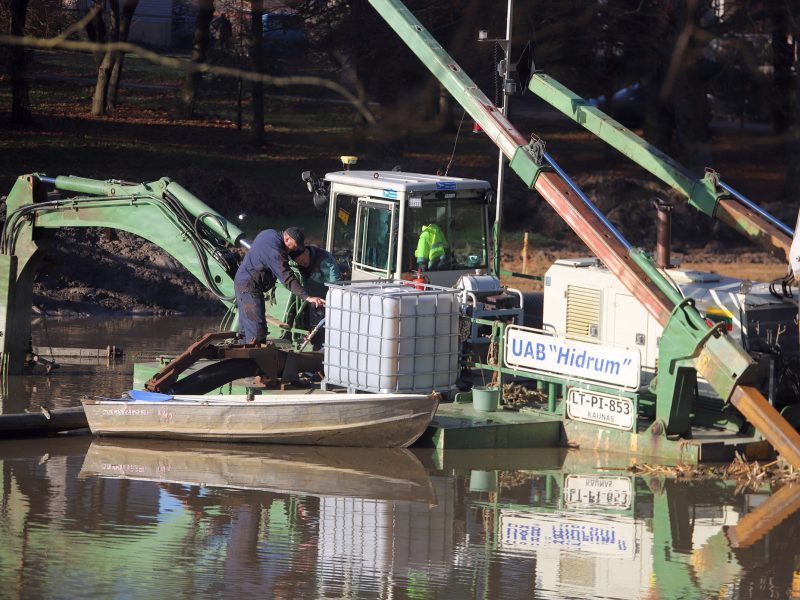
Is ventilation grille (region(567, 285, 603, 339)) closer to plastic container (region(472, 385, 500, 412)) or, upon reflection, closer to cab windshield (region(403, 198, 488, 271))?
plastic container (region(472, 385, 500, 412))

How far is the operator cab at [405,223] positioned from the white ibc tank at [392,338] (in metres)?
1.32

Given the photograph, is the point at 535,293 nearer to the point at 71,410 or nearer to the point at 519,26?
the point at 519,26

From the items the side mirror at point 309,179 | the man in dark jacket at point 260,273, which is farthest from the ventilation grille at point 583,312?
the side mirror at point 309,179

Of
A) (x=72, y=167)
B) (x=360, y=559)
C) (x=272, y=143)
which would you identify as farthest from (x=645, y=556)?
A: (x=272, y=143)

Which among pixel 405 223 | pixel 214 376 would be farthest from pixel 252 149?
pixel 214 376

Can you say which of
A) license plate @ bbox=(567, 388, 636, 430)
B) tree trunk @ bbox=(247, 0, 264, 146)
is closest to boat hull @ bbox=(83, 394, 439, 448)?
license plate @ bbox=(567, 388, 636, 430)

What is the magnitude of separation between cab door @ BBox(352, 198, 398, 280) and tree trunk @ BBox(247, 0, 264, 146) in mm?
8786

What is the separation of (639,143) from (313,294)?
417 cm

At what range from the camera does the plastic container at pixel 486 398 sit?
15109 mm

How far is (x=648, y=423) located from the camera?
14906 millimetres

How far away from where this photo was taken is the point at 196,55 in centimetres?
3347

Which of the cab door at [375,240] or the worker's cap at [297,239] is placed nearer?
the worker's cap at [297,239]

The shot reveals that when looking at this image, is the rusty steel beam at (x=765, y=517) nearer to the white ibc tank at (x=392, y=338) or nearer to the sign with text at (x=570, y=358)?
the sign with text at (x=570, y=358)

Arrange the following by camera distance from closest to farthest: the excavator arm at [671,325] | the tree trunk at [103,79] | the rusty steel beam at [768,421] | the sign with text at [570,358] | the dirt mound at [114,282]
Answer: the rusty steel beam at [768,421], the excavator arm at [671,325], the sign with text at [570,358], the dirt mound at [114,282], the tree trunk at [103,79]
